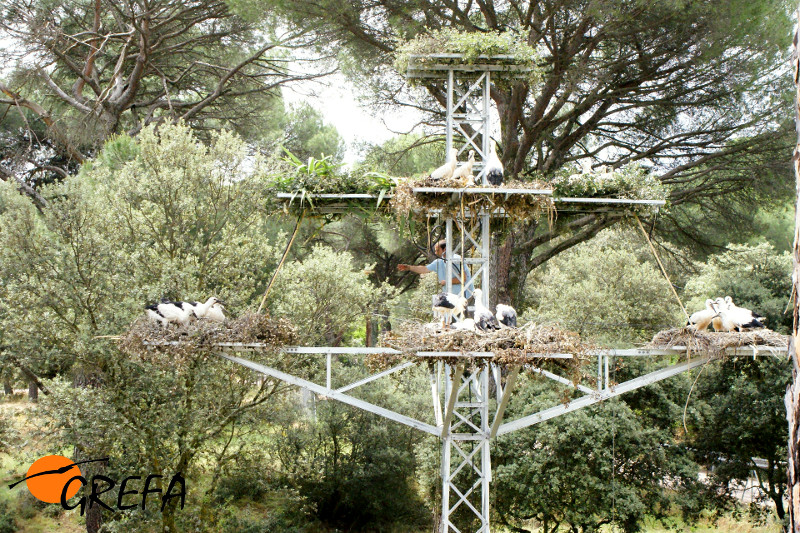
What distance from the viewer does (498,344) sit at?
6426 millimetres

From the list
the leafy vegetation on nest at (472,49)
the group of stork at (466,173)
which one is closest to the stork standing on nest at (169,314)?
the group of stork at (466,173)

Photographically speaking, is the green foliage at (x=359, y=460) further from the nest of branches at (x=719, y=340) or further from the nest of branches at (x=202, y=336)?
the nest of branches at (x=719, y=340)

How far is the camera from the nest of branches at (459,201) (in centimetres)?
750

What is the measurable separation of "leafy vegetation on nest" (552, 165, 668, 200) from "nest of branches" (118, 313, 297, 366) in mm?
3675

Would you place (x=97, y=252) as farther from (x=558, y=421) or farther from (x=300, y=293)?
(x=558, y=421)

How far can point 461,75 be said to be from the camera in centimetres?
907

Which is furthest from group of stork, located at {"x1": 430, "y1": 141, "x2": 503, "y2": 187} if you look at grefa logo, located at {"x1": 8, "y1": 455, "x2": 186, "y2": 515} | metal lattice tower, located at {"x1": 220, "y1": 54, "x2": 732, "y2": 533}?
grefa logo, located at {"x1": 8, "y1": 455, "x2": 186, "y2": 515}

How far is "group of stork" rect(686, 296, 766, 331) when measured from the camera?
748 centimetres

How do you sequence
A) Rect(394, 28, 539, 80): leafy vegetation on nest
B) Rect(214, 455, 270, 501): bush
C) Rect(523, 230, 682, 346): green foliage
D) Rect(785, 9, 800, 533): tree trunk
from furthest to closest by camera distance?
Rect(523, 230, 682, 346): green foliage
Rect(214, 455, 270, 501): bush
Rect(394, 28, 539, 80): leafy vegetation on nest
Rect(785, 9, 800, 533): tree trunk

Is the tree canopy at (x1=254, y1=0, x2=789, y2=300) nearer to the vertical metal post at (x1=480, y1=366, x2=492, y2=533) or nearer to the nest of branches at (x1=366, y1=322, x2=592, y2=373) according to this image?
the vertical metal post at (x1=480, y1=366, x2=492, y2=533)

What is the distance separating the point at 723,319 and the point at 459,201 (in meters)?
3.00

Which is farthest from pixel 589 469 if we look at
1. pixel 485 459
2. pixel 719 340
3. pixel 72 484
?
pixel 72 484

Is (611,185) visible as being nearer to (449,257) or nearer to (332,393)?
(449,257)

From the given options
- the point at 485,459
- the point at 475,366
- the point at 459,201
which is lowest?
the point at 485,459
